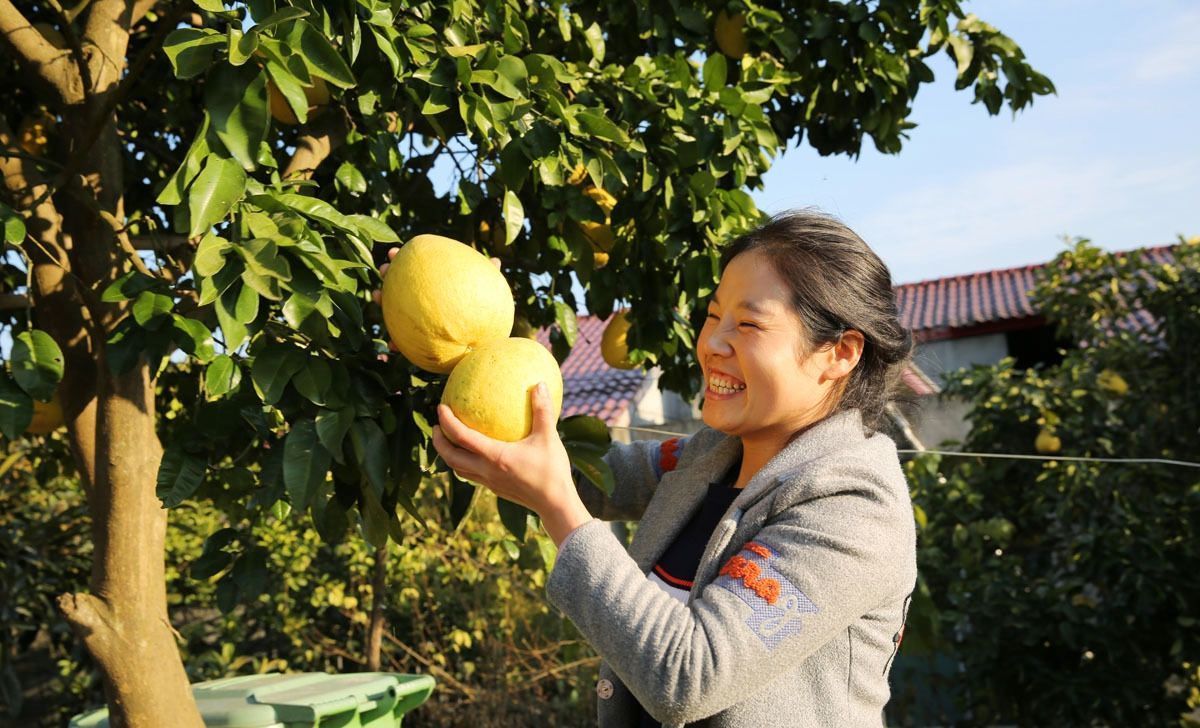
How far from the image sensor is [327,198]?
8.06 ft

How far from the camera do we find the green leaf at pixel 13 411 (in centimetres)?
154

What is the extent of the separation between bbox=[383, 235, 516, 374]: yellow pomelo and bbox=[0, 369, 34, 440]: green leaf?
0.50m

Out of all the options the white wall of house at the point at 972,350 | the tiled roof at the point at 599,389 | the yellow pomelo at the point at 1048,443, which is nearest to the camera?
the yellow pomelo at the point at 1048,443

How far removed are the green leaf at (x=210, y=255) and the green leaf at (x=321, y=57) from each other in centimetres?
23

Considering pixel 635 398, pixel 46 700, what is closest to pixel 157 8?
pixel 46 700

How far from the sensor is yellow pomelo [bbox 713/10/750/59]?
2996 mm

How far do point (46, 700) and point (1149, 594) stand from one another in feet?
16.1

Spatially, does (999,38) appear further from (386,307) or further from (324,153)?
(386,307)

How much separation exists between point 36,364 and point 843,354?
3.61ft

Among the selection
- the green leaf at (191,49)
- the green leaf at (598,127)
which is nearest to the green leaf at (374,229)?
the green leaf at (191,49)

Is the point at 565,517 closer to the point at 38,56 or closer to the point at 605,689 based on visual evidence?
the point at 605,689

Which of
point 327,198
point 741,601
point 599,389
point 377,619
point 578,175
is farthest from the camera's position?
point 599,389

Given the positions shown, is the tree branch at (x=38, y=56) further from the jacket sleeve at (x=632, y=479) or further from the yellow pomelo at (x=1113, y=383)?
the yellow pomelo at (x=1113, y=383)

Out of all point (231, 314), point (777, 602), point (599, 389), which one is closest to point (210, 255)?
point (231, 314)
